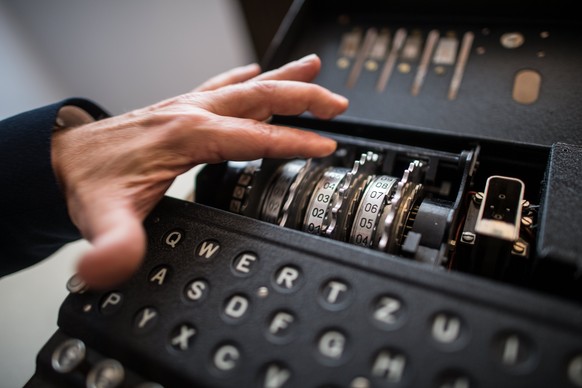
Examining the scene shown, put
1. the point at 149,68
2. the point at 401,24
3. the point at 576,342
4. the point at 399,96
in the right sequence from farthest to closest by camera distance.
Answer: the point at 149,68 < the point at 401,24 < the point at 399,96 < the point at 576,342

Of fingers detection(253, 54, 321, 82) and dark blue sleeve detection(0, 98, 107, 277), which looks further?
fingers detection(253, 54, 321, 82)

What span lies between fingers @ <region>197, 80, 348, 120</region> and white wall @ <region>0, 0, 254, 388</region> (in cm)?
110

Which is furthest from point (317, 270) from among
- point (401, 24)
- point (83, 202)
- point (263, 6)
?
point (263, 6)

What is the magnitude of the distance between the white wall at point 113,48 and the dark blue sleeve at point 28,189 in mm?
1113

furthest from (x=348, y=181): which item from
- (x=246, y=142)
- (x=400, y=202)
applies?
(x=246, y=142)

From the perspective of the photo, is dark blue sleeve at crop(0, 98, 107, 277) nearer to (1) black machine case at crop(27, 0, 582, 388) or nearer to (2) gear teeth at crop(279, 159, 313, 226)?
(1) black machine case at crop(27, 0, 582, 388)

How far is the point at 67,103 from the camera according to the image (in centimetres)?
87

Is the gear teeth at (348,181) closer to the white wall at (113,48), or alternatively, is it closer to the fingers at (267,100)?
the fingers at (267,100)

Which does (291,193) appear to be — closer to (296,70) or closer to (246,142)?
(246,142)

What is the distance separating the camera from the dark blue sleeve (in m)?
0.74

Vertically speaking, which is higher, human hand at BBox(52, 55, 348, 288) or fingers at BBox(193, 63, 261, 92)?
fingers at BBox(193, 63, 261, 92)

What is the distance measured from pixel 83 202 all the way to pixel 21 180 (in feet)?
0.54

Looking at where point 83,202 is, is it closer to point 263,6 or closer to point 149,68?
point 263,6

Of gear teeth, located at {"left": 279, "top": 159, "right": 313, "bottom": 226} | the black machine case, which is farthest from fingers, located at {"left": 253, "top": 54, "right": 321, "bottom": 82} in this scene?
gear teeth, located at {"left": 279, "top": 159, "right": 313, "bottom": 226}
